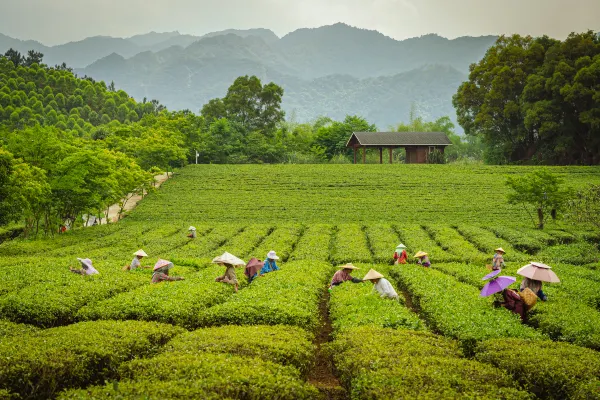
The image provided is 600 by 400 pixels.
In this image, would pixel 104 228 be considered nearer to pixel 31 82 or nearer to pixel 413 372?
pixel 413 372

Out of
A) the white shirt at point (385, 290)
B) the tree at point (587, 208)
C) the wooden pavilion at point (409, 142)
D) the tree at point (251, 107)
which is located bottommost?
the white shirt at point (385, 290)

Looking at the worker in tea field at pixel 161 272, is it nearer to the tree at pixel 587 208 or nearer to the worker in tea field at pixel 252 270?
the worker in tea field at pixel 252 270

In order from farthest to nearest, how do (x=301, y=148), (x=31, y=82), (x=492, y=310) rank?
1. (x=31, y=82)
2. (x=301, y=148)
3. (x=492, y=310)

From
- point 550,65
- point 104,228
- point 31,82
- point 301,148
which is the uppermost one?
point 31,82

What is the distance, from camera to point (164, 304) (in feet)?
45.5

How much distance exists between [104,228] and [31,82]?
91296mm

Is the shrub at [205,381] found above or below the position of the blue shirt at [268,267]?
above

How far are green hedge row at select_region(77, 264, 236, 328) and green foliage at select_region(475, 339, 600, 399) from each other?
299 inches

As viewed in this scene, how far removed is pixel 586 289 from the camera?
17.1m

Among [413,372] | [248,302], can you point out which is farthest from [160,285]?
[413,372]

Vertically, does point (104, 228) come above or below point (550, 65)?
below

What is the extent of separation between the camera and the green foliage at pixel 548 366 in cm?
859

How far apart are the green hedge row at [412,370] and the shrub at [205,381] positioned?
1075mm

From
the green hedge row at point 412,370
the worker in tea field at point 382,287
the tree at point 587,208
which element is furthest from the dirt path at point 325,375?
the tree at point 587,208
